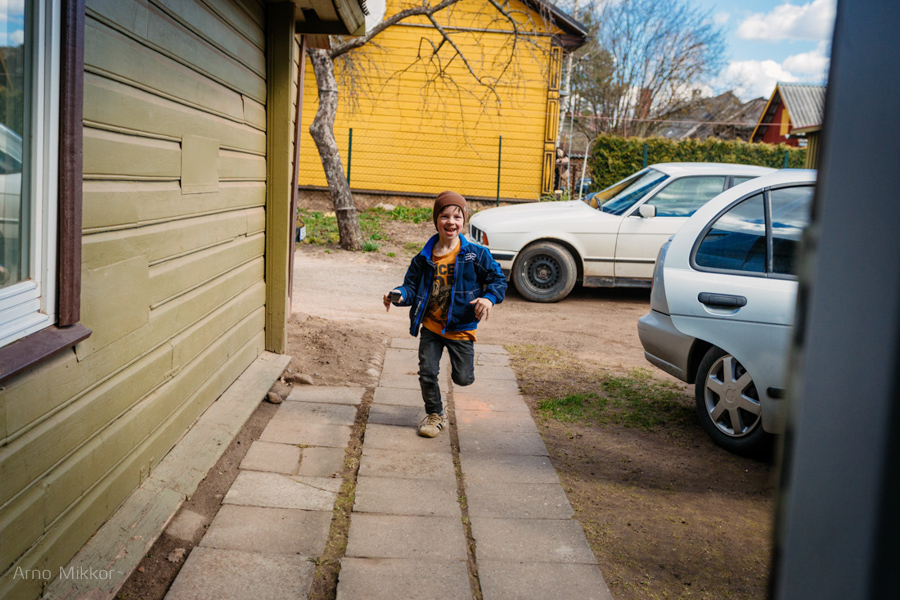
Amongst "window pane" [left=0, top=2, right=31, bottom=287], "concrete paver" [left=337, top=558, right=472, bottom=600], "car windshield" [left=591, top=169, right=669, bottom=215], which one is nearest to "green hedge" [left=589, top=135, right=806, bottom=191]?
"car windshield" [left=591, top=169, right=669, bottom=215]

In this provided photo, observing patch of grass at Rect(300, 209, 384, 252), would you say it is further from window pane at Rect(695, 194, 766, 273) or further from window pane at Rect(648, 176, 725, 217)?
window pane at Rect(695, 194, 766, 273)

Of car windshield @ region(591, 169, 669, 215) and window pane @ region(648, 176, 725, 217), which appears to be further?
car windshield @ region(591, 169, 669, 215)

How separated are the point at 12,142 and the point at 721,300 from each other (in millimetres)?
3646

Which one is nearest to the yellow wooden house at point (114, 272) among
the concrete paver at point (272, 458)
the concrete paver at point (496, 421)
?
the concrete paver at point (272, 458)

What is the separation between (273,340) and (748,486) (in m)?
3.60

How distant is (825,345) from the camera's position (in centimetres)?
62

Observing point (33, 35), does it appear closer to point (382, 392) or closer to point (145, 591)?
point (145, 591)

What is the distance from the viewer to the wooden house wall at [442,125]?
710 inches

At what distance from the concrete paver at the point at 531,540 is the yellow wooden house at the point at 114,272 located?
1.35 meters

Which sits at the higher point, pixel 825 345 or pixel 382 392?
pixel 825 345

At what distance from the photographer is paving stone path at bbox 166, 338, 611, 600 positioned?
→ 9.24ft

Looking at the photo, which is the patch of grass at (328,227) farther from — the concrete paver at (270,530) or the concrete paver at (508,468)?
the concrete paver at (270,530)

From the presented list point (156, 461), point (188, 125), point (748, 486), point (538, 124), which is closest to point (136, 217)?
point (188, 125)

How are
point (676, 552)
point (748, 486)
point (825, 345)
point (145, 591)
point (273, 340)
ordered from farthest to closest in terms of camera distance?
point (273, 340) → point (748, 486) → point (676, 552) → point (145, 591) → point (825, 345)
